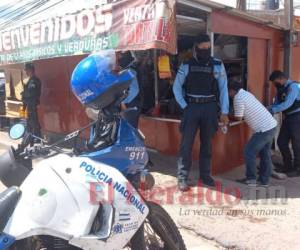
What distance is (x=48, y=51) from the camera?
7.30 m

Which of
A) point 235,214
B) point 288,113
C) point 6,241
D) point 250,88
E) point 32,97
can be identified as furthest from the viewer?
point 32,97

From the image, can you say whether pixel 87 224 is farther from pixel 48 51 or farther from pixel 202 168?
pixel 48 51

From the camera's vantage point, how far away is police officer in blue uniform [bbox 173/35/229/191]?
549cm

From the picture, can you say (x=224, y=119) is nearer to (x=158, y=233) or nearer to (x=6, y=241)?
(x=158, y=233)

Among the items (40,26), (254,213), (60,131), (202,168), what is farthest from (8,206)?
(60,131)

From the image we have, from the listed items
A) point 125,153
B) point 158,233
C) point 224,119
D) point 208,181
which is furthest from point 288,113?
point 125,153

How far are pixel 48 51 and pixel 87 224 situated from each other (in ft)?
17.7

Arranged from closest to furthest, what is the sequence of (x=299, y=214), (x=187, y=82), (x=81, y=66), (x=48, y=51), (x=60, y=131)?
(x=81, y=66), (x=299, y=214), (x=187, y=82), (x=48, y=51), (x=60, y=131)

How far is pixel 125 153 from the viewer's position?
2.60m

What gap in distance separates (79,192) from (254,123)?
3775 mm

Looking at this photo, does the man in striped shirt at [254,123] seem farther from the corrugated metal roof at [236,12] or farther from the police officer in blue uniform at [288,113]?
the corrugated metal roof at [236,12]

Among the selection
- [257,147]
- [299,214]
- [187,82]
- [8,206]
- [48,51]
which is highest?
[48,51]

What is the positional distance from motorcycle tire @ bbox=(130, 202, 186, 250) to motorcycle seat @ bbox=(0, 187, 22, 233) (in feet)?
2.51

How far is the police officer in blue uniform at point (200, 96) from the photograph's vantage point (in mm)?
5492
